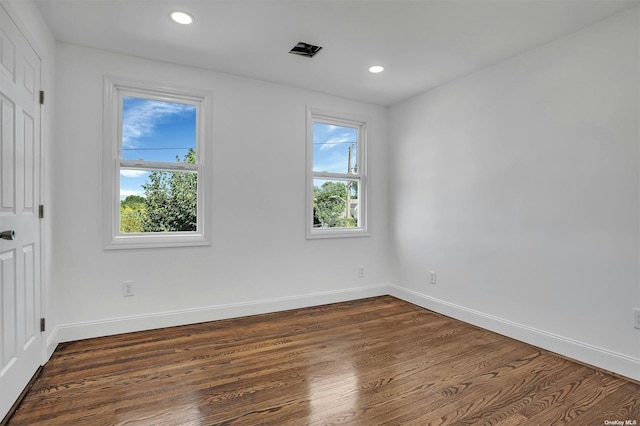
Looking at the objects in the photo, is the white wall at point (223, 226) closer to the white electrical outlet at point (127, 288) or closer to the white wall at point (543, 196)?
the white electrical outlet at point (127, 288)

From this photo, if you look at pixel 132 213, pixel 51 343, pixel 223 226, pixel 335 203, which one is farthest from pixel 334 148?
pixel 51 343

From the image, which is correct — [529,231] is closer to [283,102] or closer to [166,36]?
[283,102]

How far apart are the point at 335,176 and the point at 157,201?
2.00 meters

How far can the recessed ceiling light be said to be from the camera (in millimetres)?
2365

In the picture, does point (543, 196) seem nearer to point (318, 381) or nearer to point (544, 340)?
point (544, 340)

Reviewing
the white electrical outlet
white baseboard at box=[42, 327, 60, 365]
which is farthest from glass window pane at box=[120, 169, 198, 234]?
white baseboard at box=[42, 327, 60, 365]

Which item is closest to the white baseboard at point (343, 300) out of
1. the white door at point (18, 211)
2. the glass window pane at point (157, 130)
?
the white door at point (18, 211)

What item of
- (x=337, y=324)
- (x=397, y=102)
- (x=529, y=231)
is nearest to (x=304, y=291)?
(x=337, y=324)

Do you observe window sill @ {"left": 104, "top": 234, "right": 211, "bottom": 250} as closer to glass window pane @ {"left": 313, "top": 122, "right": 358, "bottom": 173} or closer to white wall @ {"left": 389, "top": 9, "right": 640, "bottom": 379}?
glass window pane @ {"left": 313, "top": 122, "right": 358, "bottom": 173}

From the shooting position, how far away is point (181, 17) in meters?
2.41

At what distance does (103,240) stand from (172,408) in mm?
1718

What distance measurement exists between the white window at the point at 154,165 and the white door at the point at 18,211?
0.73m

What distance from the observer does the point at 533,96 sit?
2816 mm

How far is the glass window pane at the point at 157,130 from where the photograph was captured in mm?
3113
